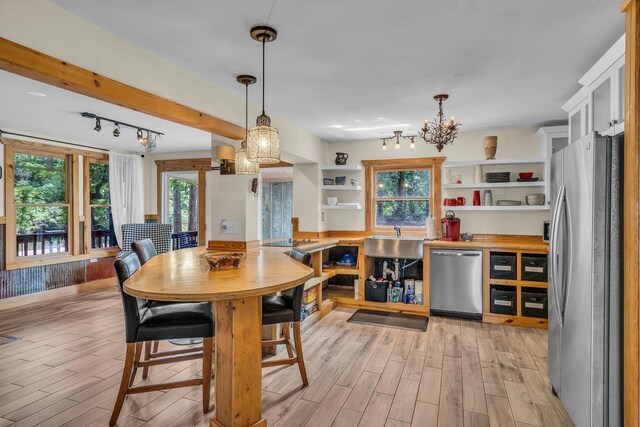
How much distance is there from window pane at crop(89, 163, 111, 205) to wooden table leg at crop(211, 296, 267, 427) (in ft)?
17.2

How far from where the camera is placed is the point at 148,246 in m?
3.30

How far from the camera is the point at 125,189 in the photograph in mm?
6316

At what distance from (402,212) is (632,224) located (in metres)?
3.66

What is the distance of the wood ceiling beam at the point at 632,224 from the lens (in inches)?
62.9

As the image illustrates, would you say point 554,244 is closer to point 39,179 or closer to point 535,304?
point 535,304

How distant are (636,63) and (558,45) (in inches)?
37.3

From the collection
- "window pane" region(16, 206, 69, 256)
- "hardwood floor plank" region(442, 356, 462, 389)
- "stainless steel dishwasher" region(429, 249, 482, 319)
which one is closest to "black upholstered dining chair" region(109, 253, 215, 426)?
"hardwood floor plank" region(442, 356, 462, 389)

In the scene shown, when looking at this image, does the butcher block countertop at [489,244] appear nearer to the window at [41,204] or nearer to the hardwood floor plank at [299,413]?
the hardwood floor plank at [299,413]

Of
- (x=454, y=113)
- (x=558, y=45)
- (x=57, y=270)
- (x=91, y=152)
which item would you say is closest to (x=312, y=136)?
(x=454, y=113)

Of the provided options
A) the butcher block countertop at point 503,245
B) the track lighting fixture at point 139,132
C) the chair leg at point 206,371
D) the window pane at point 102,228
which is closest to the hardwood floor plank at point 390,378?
the chair leg at point 206,371

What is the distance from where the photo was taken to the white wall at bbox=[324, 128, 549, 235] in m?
4.64

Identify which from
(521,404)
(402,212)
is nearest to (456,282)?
(402,212)

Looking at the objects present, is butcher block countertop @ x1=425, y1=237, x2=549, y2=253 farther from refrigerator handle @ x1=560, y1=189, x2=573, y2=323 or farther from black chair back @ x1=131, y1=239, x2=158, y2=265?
black chair back @ x1=131, y1=239, x2=158, y2=265

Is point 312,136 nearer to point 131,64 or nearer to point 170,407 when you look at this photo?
point 131,64
